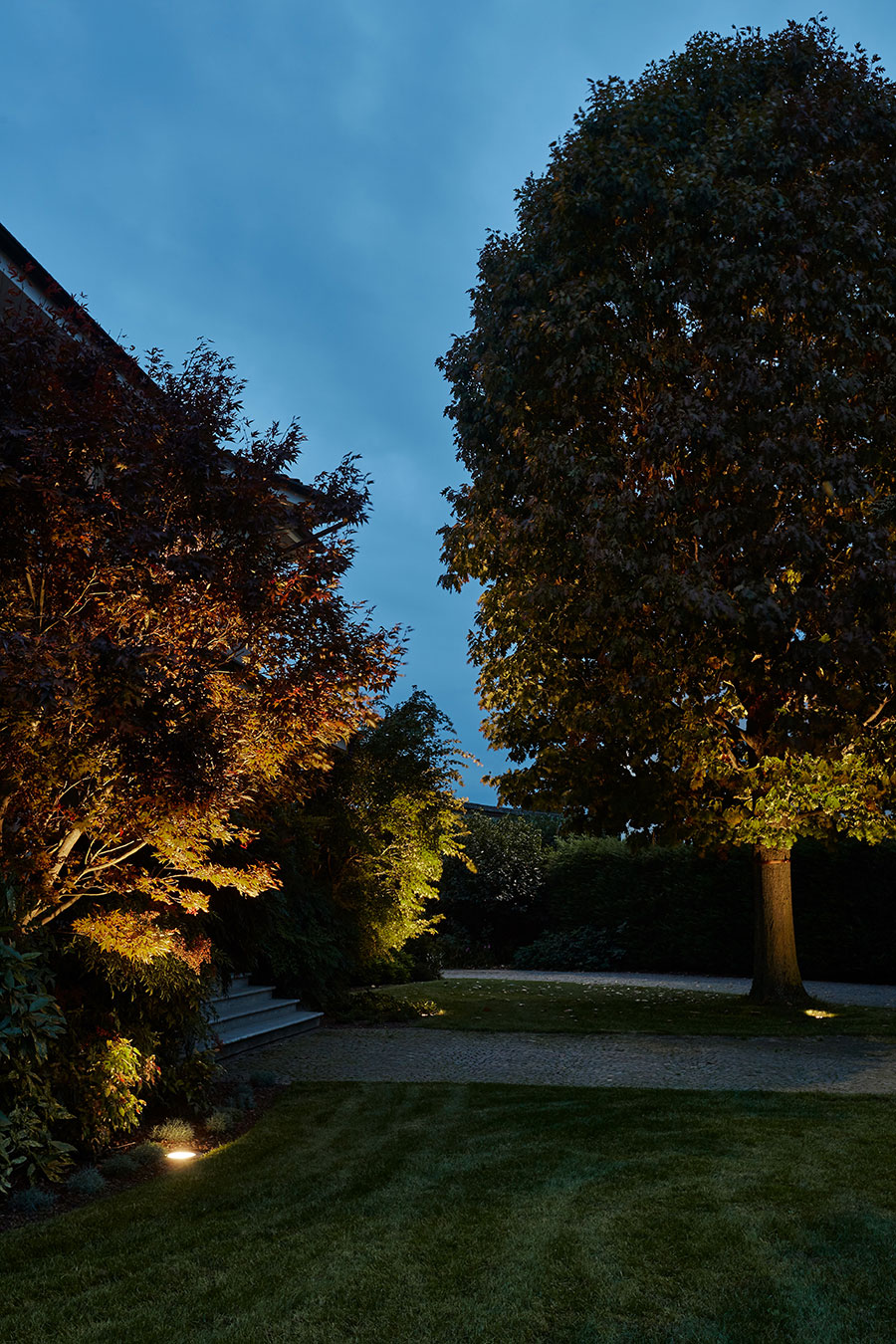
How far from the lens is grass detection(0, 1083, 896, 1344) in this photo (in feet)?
11.2

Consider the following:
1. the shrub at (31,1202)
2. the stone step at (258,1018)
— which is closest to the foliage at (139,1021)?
the shrub at (31,1202)

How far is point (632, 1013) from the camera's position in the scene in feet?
39.8

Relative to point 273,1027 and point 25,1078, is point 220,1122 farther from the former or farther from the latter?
point 273,1027

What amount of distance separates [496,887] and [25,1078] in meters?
18.1

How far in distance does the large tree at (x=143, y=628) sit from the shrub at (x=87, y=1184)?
45.2 inches

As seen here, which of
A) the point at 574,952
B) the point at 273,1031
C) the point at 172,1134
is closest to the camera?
the point at 172,1134

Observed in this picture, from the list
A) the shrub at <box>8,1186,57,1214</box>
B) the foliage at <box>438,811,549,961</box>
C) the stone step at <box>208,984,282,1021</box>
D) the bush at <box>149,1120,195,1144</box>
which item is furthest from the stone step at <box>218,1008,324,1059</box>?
the foliage at <box>438,811,549,961</box>

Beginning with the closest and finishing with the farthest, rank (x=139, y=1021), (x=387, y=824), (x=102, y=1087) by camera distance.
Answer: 1. (x=102, y=1087)
2. (x=139, y=1021)
3. (x=387, y=824)

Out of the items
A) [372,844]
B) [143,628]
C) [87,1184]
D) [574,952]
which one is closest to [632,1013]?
[372,844]

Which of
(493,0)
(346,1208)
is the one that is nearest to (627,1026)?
(346,1208)

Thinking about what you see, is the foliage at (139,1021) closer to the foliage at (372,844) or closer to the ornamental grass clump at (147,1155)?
the ornamental grass clump at (147,1155)

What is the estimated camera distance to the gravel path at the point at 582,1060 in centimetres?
787

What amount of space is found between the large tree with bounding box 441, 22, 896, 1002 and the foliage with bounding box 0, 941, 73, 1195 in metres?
6.36

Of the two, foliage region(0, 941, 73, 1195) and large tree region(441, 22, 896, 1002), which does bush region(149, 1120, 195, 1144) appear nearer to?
foliage region(0, 941, 73, 1195)
